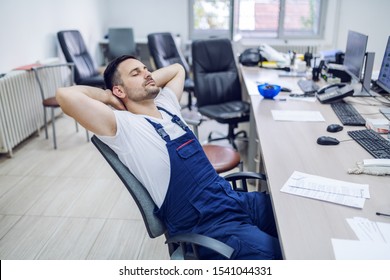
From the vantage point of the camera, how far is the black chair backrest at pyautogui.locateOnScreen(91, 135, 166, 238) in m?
1.19

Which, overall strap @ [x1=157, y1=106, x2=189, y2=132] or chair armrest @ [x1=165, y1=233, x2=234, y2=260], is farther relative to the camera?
overall strap @ [x1=157, y1=106, x2=189, y2=132]

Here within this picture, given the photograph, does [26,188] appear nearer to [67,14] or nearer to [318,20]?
[67,14]

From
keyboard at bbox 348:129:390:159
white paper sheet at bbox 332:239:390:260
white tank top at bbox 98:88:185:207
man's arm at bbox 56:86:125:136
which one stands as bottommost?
white paper sheet at bbox 332:239:390:260

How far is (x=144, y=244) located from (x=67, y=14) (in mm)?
3779

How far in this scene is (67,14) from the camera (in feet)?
15.1

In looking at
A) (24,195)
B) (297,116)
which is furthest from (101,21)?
(297,116)

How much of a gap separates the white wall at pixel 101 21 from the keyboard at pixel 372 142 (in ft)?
3.88

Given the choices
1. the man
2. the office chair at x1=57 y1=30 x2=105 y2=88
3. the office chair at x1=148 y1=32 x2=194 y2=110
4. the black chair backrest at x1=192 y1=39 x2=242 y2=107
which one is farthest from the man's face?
the office chair at x1=57 y1=30 x2=105 y2=88

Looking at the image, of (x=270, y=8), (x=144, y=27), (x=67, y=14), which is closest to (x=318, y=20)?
(x=270, y=8)

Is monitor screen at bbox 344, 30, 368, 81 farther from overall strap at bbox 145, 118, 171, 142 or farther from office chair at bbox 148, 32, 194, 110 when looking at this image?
office chair at bbox 148, 32, 194, 110

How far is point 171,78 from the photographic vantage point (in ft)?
6.13

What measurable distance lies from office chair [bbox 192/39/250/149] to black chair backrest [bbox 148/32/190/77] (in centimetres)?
90

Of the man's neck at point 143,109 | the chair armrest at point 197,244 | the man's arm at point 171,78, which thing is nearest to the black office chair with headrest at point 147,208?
the chair armrest at point 197,244

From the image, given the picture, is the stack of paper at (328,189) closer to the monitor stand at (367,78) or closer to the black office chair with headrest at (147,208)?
the black office chair with headrest at (147,208)
